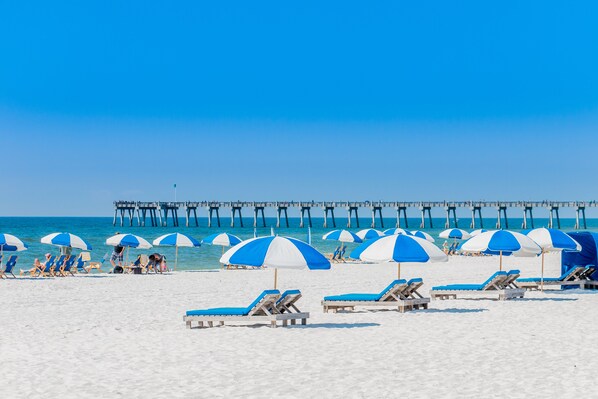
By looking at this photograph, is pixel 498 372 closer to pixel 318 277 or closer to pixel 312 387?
pixel 312 387

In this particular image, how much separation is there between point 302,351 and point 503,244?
22.4 feet

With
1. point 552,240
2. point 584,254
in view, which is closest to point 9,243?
point 552,240

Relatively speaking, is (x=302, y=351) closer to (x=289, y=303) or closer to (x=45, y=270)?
(x=289, y=303)

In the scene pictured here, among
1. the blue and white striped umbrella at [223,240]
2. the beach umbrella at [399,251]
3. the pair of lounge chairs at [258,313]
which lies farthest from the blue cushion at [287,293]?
the blue and white striped umbrella at [223,240]

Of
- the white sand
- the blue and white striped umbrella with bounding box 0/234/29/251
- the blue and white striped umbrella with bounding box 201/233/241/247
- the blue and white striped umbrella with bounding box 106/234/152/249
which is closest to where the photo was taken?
the white sand

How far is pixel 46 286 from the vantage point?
1855cm

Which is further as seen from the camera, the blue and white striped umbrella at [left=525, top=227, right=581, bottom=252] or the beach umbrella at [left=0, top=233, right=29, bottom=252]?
the beach umbrella at [left=0, top=233, right=29, bottom=252]

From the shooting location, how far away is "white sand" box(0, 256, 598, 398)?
7008 mm

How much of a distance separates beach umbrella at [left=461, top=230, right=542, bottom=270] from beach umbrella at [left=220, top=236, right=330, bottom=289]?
4.83 metres

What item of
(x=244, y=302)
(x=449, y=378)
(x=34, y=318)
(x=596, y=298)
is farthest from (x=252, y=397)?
(x=596, y=298)

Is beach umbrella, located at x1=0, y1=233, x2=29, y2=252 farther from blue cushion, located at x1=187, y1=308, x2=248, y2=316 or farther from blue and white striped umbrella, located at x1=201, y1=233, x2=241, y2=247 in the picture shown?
blue cushion, located at x1=187, y1=308, x2=248, y2=316

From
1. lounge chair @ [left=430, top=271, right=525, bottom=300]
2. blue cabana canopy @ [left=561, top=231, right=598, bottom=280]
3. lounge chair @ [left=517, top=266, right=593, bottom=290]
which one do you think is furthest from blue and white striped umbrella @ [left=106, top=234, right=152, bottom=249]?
blue cabana canopy @ [left=561, top=231, right=598, bottom=280]

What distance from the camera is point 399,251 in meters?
12.6

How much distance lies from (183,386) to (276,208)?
87365mm
